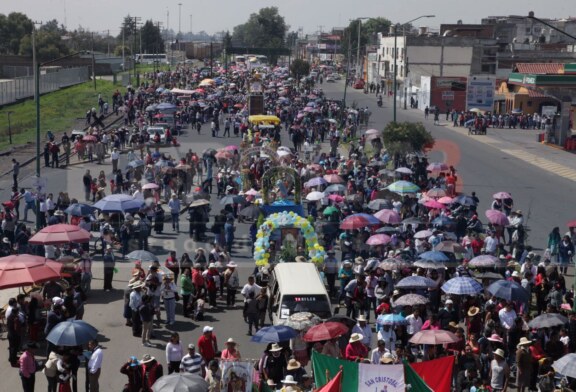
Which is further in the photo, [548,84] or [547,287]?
[548,84]

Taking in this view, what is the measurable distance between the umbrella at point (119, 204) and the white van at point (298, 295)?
849cm

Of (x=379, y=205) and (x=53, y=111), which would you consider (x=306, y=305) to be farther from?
(x=53, y=111)

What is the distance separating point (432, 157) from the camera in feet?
165

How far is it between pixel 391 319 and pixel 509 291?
2718 mm

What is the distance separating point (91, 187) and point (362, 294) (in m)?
16.9

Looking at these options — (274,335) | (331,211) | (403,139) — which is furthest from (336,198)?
(274,335)

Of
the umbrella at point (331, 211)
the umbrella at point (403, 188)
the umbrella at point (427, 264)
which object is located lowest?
the umbrella at point (331, 211)

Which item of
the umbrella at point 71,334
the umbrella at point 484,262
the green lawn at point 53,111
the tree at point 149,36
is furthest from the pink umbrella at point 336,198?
the tree at point 149,36

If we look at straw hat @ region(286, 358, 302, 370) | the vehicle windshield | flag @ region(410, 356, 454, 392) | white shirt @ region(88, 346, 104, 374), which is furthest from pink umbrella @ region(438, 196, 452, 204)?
white shirt @ region(88, 346, 104, 374)

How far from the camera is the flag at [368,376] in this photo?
13102 mm

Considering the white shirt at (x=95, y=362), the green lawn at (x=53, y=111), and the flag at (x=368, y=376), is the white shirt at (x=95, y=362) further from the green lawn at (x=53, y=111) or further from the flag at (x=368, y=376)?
the green lawn at (x=53, y=111)

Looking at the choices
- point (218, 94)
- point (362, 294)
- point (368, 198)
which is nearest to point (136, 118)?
point (218, 94)

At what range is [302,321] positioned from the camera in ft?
56.3

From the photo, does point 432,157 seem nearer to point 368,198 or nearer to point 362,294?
point 368,198
